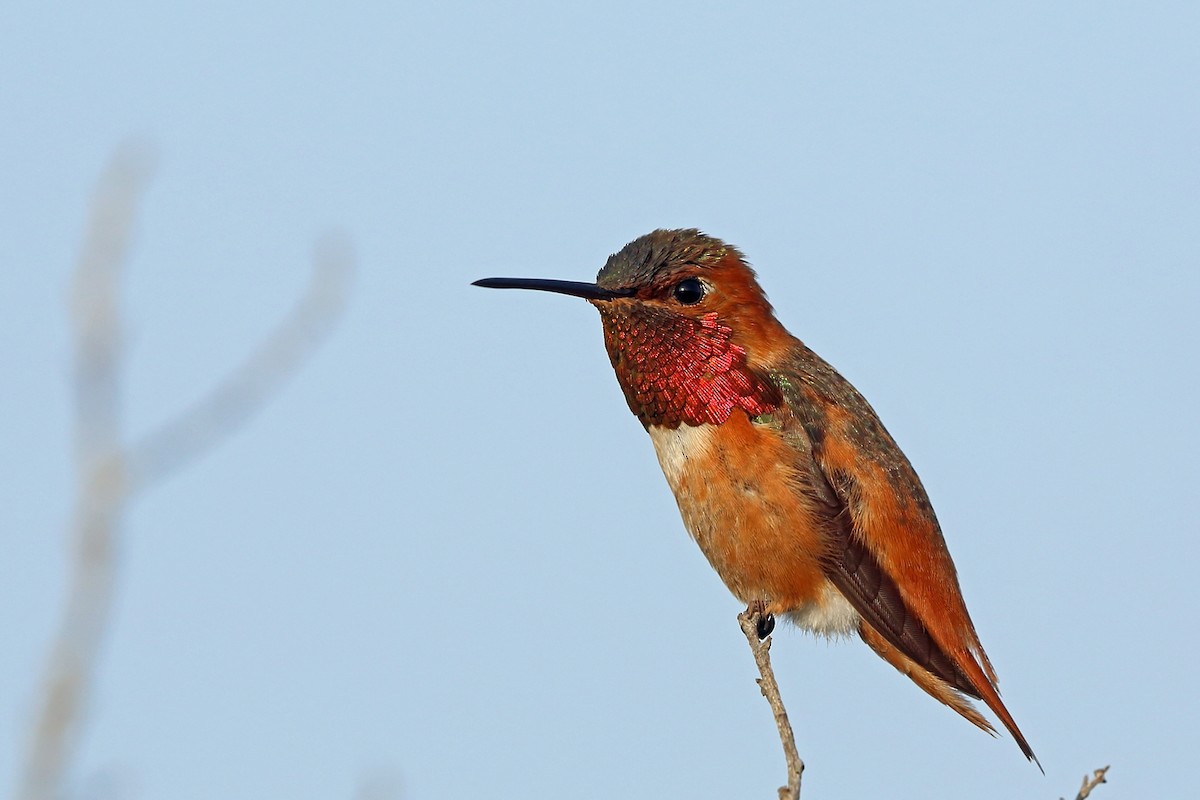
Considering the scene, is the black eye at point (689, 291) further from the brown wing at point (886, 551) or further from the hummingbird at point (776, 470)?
the brown wing at point (886, 551)

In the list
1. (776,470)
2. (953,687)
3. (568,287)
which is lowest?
(953,687)

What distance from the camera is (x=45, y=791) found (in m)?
2.05

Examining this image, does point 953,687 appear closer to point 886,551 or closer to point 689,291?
point 886,551

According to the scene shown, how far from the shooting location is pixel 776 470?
5.80m

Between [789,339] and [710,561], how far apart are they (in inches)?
44.2

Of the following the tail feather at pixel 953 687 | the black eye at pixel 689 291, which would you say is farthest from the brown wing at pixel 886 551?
the black eye at pixel 689 291

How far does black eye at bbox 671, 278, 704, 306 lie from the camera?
6.27 m

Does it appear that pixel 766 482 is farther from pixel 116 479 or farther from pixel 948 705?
pixel 116 479

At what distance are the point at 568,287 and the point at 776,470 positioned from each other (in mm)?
1239

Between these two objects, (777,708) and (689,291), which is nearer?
(777,708)

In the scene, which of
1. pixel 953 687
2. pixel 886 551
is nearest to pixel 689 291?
pixel 886 551

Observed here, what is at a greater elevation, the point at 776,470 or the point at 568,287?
the point at 568,287

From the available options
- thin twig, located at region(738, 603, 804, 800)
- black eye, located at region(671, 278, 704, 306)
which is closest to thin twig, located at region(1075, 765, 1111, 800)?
thin twig, located at region(738, 603, 804, 800)

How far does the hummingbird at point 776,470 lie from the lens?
580 cm
